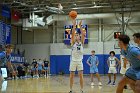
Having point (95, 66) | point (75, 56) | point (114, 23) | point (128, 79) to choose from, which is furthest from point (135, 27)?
point (128, 79)

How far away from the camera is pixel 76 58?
32.5ft

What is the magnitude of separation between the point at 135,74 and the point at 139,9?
965 inches

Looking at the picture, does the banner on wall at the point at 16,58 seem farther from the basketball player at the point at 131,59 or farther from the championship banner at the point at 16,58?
the basketball player at the point at 131,59

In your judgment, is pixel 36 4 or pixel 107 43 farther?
pixel 107 43

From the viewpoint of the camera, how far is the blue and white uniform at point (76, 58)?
986cm

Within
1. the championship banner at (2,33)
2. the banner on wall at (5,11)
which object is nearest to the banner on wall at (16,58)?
the championship banner at (2,33)

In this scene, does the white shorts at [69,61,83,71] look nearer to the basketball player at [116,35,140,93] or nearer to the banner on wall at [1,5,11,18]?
the basketball player at [116,35,140,93]

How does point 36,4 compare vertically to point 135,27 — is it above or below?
above

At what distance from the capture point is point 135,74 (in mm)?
5914

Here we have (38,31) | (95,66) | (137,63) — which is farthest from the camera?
(38,31)

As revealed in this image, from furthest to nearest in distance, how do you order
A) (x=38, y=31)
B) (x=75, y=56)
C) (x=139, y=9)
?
(x=38, y=31), (x=139, y=9), (x=75, y=56)

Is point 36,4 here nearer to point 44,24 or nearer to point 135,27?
point 44,24

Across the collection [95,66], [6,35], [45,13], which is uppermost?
[45,13]

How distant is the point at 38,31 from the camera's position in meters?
34.5
